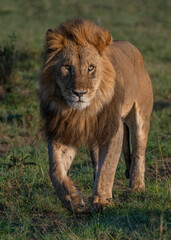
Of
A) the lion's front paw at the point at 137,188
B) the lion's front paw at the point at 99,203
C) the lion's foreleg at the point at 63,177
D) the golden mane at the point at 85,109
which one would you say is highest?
the golden mane at the point at 85,109

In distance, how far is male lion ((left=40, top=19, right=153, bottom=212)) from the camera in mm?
3324

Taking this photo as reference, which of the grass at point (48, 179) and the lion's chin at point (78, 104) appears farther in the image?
the lion's chin at point (78, 104)

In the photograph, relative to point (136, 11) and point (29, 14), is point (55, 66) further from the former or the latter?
point (136, 11)

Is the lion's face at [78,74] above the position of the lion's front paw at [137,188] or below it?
above

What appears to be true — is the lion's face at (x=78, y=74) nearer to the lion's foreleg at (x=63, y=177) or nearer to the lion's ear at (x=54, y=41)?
the lion's ear at (x=54, y=41)

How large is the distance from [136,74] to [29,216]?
1711 millimetres

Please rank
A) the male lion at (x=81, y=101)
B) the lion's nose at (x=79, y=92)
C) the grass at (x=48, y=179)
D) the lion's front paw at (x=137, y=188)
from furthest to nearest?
the lion's front paw at (x=137, y=188), the male lion at (x=81, y=101), the lion's nose at (x=79, y=92), the grass at (x=48, y=179)

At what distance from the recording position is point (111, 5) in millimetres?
24078

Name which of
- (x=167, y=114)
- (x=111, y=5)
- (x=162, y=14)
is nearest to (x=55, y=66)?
(x=167, y=114)

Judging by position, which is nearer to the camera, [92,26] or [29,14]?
[92,26]

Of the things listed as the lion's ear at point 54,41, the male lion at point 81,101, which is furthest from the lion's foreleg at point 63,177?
the lion's ear at point 54,41

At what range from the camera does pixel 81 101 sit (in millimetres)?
3262

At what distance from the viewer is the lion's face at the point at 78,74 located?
3244 mm

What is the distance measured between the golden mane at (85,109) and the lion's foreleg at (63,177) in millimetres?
80
